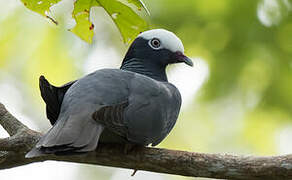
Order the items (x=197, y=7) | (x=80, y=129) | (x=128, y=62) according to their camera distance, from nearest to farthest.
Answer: (x=80, y=129) < (x=128, y=62) < (x=197, y=7)

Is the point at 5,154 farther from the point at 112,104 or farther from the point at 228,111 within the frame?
the point at 228,111

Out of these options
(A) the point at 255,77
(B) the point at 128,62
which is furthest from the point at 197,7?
(B) the point at 128,62

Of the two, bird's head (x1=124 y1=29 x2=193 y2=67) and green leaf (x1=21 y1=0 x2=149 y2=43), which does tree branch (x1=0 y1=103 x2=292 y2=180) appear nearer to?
green leaf (x1=21 y1=0 x2=149 y2=43)

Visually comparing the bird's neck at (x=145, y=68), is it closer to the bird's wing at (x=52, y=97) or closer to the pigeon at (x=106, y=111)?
the pigeon at (x=106, y=111)

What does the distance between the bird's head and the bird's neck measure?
24 millimetres

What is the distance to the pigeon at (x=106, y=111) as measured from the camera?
3443mm

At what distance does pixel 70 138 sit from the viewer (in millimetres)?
3434

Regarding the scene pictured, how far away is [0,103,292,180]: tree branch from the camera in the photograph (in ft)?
12.0

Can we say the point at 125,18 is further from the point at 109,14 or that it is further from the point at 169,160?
the point at 169,160

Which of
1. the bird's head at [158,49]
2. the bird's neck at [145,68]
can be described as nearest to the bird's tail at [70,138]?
the bird's neck at [145,68]

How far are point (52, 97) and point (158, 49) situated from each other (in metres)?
1.13

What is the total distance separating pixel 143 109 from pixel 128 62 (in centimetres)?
100

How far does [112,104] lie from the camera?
12.4ft

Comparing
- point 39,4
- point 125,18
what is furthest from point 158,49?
point 39,4
